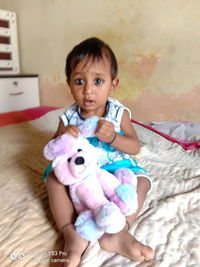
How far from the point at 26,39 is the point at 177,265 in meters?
2.16

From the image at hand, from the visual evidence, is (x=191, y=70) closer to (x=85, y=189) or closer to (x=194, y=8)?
(x=194, y=8)

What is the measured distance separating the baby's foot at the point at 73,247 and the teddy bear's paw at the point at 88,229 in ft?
0.04

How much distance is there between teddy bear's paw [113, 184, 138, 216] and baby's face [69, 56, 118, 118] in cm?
29

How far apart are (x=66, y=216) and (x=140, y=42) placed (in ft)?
4.55

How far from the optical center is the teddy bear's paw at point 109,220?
49 cm

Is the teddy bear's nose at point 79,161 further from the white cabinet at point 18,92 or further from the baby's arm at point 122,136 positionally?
the white cabinet at point 18,92

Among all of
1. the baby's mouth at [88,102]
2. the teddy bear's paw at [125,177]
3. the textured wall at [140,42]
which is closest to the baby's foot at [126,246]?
the teddy bear's paw at [125,177]

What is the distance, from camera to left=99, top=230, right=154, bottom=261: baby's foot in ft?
1.62

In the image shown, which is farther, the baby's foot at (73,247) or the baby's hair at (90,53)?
the baby's hair at (90,53)

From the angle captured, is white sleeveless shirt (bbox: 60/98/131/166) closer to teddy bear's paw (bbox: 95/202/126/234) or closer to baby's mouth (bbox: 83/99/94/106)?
baby's mouth (bbox: 83/99/94/106)

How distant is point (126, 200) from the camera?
0.55 meters

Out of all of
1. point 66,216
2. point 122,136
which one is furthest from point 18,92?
point 66,216

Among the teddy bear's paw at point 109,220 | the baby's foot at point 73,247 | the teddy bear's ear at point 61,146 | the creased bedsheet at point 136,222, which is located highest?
the teddy bear's ear at point 61,146

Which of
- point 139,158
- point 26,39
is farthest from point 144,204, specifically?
point 26,39
